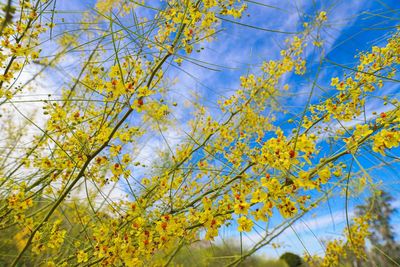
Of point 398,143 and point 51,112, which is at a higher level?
point 51,112

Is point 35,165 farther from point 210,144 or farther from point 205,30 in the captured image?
point 205,30

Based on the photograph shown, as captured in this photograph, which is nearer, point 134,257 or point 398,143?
point 398,143

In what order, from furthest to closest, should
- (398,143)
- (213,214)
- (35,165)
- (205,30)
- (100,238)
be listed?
(35,165)
(205,30)
(100,238)
(213,214)
(398,143)

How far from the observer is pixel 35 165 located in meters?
2.45

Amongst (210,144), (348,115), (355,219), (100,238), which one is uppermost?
(210,144)

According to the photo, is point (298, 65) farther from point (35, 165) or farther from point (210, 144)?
point (35, 165)

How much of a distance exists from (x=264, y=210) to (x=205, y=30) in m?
1.27

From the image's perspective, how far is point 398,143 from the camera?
1.36 meters

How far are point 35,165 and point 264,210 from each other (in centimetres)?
190

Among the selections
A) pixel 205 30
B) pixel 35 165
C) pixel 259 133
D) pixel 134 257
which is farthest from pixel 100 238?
pixel 259 133

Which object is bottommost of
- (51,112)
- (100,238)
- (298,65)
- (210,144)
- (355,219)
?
(355,219)

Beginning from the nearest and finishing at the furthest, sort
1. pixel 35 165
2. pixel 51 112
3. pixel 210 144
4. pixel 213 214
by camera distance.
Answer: pixel 213 214
pixel 51 112
pixel 35 165
pixel 210 144

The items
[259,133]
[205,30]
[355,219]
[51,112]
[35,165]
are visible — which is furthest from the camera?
[355,219]

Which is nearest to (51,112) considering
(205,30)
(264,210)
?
(205,30)
